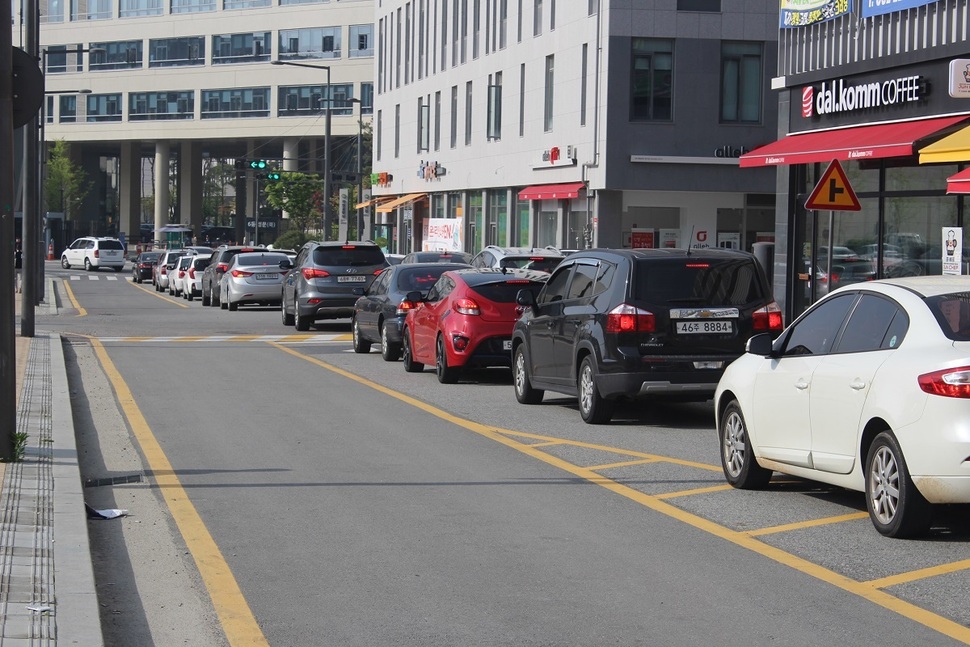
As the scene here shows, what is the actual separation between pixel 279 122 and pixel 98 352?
67.1 m

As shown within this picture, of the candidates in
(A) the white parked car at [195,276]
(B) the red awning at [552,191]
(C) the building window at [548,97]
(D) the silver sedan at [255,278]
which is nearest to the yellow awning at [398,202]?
(B) the red awning at [552,191]

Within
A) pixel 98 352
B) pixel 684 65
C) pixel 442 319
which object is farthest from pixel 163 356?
pixel 684 65

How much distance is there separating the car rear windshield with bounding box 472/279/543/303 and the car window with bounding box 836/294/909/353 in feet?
29.7

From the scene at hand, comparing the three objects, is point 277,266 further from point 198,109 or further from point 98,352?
point 198,109

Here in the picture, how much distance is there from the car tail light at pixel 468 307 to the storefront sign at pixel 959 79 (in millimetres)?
6762

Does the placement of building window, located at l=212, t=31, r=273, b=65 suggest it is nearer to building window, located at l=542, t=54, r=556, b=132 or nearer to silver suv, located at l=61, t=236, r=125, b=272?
silver suv, located at l=61, t=236, r=125, b=272

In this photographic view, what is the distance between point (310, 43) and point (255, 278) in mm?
52112

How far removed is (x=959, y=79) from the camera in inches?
717

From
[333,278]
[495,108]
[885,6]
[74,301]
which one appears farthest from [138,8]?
[885,6]

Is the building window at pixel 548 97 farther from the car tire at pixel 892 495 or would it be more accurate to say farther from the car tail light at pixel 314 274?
the car tire at pixel 892 495

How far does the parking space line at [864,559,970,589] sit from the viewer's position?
23.4 feet

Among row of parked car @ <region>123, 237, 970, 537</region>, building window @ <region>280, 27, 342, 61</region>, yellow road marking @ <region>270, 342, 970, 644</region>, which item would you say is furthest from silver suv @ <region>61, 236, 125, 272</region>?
yellow road marking @ <region>270, 342, 970, 644</region>

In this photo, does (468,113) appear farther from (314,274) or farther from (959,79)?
(959,79)

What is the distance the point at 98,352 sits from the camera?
23031 mm
